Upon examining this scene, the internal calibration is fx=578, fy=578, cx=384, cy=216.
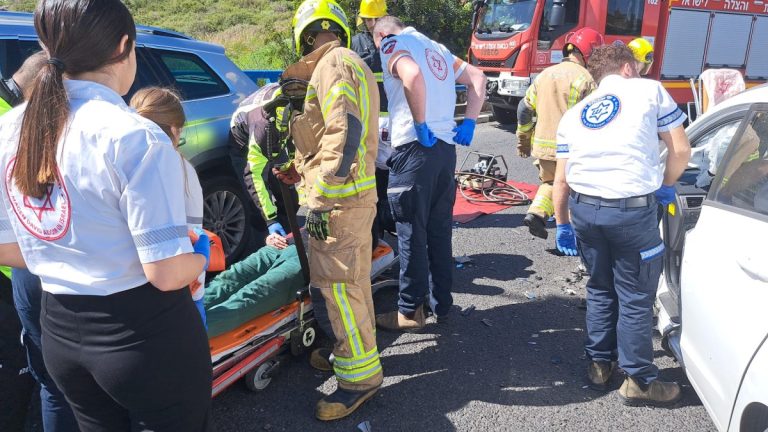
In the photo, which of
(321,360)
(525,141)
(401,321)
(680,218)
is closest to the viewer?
(680,218)

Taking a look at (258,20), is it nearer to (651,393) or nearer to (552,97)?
(552,97)

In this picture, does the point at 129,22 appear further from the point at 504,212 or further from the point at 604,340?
the point at 504,212

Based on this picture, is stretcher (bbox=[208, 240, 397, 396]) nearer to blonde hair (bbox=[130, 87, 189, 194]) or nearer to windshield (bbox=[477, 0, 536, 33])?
blonde hair (bbox=[130, 87, 189, 194])

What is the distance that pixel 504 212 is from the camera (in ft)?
A: 20.6

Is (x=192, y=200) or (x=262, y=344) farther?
(x=262, y=344)

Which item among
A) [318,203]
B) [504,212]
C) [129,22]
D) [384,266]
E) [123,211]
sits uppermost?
[129,22]

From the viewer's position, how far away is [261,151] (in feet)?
10.8

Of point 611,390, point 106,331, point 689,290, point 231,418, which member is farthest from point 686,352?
point 106,331

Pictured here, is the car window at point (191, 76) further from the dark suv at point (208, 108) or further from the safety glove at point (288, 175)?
the safety glove at point (288, 175)

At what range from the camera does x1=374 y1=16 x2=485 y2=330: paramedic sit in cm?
336

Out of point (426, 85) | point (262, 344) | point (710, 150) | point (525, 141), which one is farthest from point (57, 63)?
point (525, 141)

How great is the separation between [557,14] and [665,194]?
8101 millimetres

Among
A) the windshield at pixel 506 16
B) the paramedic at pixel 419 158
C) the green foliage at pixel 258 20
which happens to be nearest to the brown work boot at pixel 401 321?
the paramedic at pixel 419 158

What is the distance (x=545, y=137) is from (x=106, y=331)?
422cm
